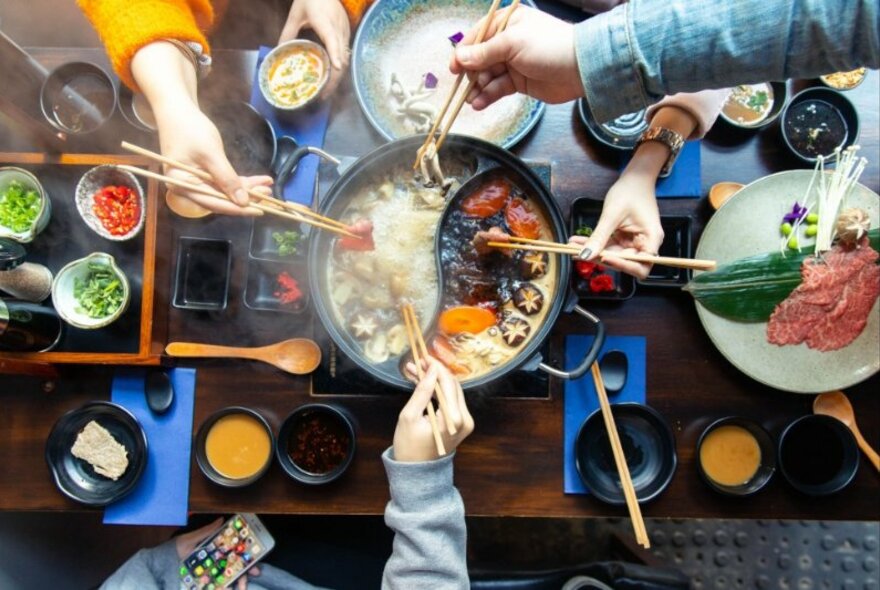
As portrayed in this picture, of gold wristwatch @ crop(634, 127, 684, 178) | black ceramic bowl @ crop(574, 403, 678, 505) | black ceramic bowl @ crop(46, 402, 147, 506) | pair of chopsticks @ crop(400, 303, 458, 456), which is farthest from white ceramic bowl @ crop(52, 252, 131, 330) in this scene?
gold wristwatch @ crop(634, 127, 684, 178)

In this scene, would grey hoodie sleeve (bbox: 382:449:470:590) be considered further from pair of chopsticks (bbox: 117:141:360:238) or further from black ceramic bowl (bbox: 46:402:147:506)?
black ceramic bowl (bbox: 46:402:147:506)

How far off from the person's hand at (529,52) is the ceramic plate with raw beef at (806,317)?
33.8 inches

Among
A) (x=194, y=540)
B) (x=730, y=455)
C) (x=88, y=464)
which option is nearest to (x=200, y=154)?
(x=88, y=464)

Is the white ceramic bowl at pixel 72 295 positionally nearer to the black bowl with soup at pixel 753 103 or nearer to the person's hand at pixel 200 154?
the person's hand at pixel 200 154

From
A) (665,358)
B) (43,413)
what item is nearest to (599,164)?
(665,358)

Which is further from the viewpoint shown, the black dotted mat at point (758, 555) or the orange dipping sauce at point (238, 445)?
the black dotted mat at point (758, 555)

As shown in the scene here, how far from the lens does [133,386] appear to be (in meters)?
2.35

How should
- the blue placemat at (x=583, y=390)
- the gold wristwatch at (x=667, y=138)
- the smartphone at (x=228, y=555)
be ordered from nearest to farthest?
1. the gold wristwatch at (x=667, y=138)
2. the blue placemat at (x=583, y=390)
3. the smartphone at (x=228, y=555)

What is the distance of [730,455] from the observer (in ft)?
7.68

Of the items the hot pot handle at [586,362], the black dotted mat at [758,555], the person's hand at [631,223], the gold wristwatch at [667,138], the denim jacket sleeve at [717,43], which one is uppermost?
the denim jacket sleeve at [717,43]

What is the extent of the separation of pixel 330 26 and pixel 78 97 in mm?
1015

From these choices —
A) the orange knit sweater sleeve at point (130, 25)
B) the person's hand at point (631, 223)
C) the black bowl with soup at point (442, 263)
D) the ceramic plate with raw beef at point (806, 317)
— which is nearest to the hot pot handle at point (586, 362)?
the black bowl with soup at point (442, 263)

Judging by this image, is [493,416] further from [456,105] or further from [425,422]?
[456,105]

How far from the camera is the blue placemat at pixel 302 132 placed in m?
2.40
